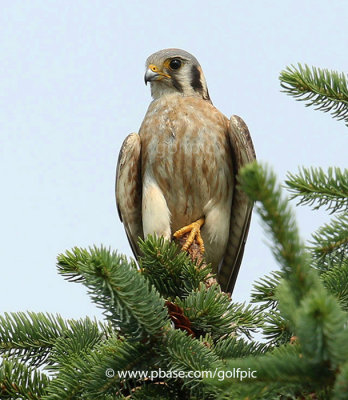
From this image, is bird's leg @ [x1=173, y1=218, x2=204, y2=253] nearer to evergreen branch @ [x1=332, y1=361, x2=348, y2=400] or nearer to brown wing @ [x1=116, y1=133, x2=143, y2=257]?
brown wing @ [x1=116, y1=133, x2=143, y2=257]

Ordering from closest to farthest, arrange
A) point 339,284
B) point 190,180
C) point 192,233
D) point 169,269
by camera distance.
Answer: point 339,284 → point 169,269 → point 192,233 → point 190,180

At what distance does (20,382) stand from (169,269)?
90 cm

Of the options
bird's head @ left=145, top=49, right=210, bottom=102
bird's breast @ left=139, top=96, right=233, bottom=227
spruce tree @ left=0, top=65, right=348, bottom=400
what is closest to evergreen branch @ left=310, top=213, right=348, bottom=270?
spruce tree @ left=0, top=65, right=348, bottom=400

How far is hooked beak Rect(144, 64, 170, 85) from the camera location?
5238 mm

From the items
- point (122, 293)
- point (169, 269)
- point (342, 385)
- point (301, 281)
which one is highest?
point (169, 269)

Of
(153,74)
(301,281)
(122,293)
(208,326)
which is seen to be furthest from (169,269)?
(153,74)

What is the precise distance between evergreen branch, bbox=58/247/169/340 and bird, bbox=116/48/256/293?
7.55 ft

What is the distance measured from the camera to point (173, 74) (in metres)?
5.43

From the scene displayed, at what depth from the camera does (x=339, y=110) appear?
2.65 m

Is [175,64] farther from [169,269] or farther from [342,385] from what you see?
[342,385]

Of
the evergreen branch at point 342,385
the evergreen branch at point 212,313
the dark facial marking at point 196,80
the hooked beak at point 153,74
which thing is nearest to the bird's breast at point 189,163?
the hooked beak at point 153,74

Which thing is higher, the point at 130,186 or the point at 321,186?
the point at 130,186

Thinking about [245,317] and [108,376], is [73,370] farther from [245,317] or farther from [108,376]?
[245,317]

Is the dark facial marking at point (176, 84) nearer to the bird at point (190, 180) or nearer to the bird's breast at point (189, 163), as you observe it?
the bird at point (190, 180)
